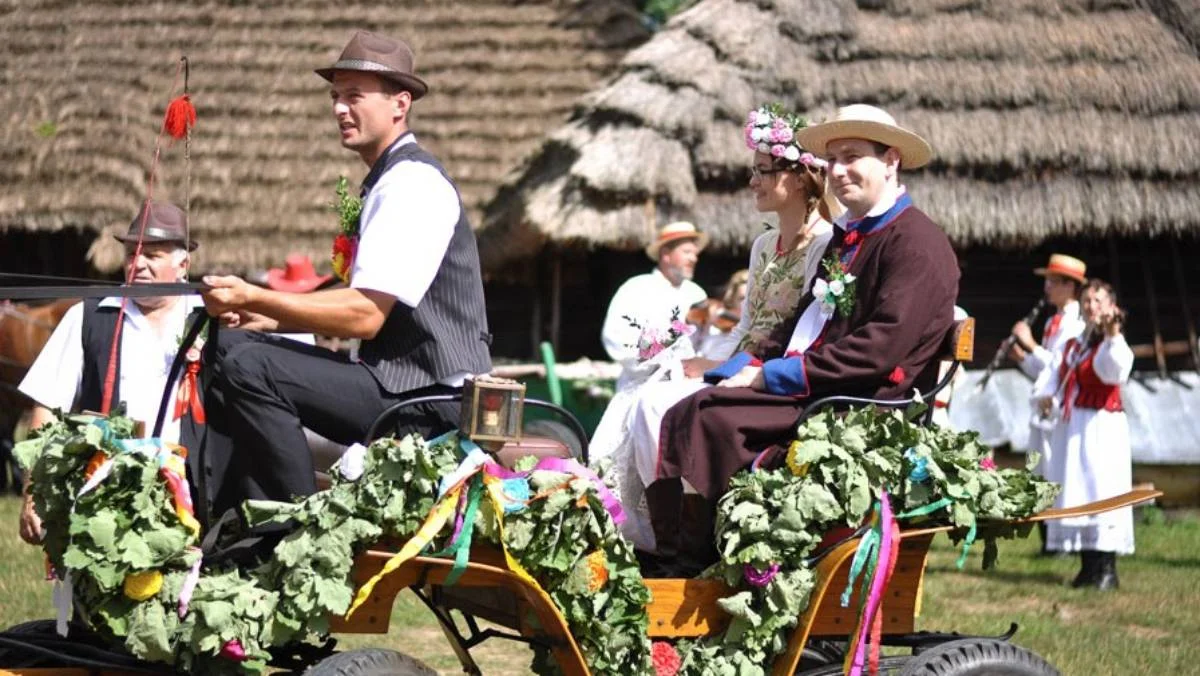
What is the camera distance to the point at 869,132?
5.25m

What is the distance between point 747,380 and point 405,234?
1291mm

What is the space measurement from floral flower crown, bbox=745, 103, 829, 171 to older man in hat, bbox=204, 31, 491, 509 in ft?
4.28

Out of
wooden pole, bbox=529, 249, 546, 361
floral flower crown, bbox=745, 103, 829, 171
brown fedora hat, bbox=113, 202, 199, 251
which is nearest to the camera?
floral flower crown, bbox=745, 103, 829, 171

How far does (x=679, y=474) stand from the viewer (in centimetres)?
496

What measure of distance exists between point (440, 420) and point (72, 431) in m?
1.00

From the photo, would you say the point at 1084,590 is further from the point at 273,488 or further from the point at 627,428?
the point at 273,488

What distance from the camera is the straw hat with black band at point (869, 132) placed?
521 cm

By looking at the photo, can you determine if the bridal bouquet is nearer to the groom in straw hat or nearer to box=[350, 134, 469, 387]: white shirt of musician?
the groom in straw hat

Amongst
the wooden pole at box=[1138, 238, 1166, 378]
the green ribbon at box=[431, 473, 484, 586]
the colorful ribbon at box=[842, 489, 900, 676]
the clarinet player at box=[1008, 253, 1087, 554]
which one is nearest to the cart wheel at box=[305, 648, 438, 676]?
the green ribbon at box=[431, 473, 484, 586]

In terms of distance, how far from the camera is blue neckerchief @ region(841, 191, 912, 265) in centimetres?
527

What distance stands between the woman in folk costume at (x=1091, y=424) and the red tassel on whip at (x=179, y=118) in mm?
6560

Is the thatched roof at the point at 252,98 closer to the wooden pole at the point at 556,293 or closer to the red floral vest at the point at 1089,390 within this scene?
the wooden pole at the point at 556,293

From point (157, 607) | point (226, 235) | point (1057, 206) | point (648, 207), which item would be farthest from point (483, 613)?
point (226, 235)

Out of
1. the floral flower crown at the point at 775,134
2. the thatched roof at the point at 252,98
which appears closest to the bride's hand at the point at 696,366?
the floral flower crown at the point at 775,134
